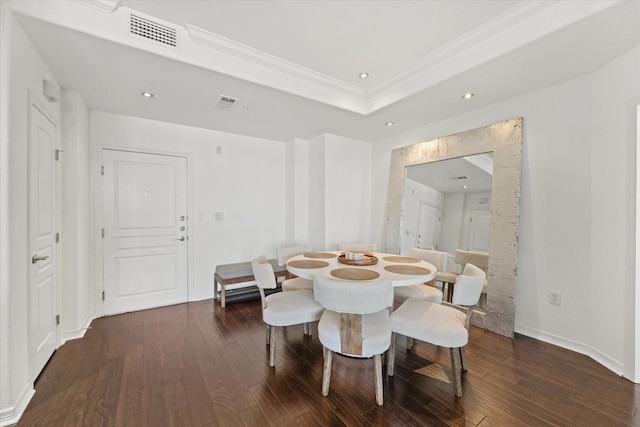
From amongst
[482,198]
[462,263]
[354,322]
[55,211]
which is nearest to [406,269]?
[354,322]

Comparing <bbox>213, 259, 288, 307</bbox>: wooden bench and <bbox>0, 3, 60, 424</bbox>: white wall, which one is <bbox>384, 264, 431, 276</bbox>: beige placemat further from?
<bbox>0, 3, 60, 424</bbox>: white wall

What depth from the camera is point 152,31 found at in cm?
205

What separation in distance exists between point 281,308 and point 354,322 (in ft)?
2.40

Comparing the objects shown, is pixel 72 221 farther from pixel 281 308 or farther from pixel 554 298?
pixel 554 298

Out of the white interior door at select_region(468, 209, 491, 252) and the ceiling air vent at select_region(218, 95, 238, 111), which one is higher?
the ceiling air vent at select_region(218, 95, 238, 111)

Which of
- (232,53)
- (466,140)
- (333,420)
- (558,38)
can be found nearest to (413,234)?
(466,140)

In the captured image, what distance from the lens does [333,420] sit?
1.61 metres

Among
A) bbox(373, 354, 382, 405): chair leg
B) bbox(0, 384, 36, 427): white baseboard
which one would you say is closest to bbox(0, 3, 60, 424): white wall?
bbox(0, 384, 36, 427): white baseboard

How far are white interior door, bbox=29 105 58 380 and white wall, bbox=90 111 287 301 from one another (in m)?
0.98

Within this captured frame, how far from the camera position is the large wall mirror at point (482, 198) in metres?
2.80

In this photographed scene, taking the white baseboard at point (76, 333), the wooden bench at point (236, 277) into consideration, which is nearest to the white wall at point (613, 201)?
the wooden bench at point (236, 277)

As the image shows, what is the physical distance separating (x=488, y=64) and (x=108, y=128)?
14.2 ft

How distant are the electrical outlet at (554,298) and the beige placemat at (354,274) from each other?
6.41 ft

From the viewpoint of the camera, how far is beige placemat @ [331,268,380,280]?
6.65ft
